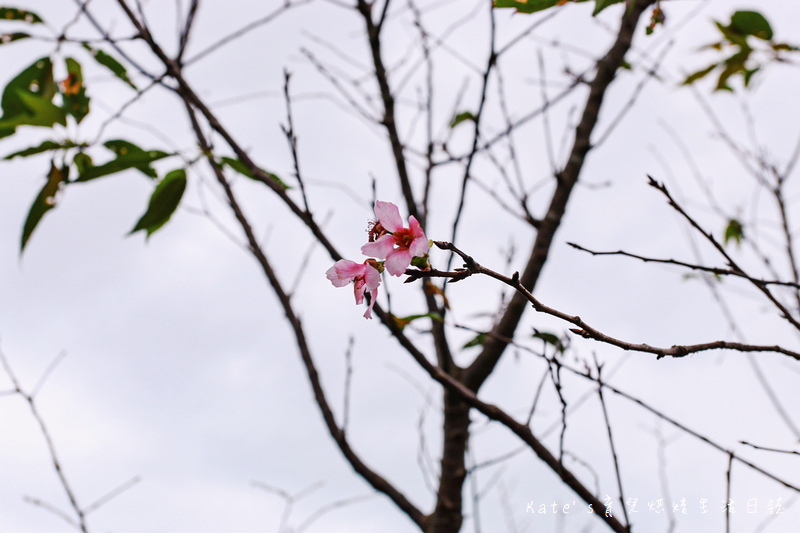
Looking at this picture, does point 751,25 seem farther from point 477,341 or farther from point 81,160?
point 81,160

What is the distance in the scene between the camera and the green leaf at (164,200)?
55.6 inches

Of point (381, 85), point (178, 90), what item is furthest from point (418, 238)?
point (381, 85)

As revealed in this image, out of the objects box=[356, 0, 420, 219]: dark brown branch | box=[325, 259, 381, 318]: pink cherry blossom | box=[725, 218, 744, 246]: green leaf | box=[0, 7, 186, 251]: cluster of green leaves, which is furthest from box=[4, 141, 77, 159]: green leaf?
box=[725, 218, 744, 246]: green leaf

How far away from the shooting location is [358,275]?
82 centimetres

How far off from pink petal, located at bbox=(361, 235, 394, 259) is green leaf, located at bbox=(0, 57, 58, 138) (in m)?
1.28

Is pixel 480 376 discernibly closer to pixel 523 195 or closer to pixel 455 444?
pixel 455 444

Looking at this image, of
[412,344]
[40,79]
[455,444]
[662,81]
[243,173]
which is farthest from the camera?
[662,81]

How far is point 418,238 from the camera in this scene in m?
0.70

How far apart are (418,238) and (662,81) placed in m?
1.69

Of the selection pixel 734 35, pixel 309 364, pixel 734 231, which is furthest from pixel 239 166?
pixel 734 231

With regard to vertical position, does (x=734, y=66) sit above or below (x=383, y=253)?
above

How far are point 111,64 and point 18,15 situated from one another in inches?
11.3

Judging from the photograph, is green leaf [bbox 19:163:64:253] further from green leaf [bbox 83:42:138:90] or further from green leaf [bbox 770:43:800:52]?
green leaf [bbox 770:43:800:52]

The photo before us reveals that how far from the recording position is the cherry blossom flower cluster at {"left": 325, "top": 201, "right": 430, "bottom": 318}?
0.72m
